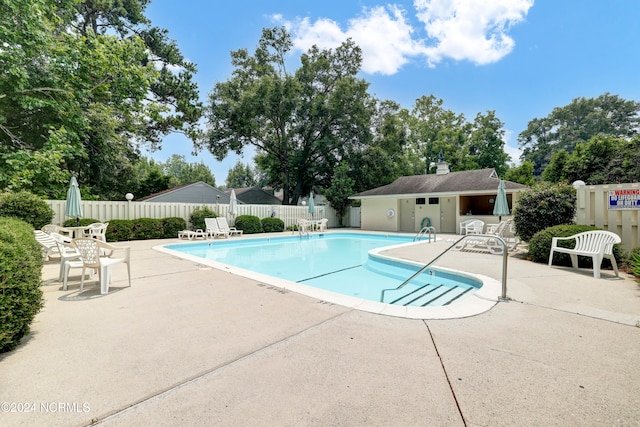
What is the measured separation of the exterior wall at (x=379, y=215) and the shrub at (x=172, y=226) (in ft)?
41.0

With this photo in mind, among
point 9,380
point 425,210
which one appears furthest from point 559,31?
point 9,380

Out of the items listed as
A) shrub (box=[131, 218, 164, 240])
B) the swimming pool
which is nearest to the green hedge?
the swimming pool

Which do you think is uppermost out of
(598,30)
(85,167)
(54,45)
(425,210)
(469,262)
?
(598,30)

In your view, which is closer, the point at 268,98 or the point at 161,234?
the point at 161,234

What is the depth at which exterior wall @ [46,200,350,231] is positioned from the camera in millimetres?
11933

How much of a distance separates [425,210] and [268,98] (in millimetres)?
14553

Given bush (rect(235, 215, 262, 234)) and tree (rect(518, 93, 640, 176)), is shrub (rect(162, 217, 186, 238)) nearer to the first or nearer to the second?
bush (rect(235, 215, 262, 234))

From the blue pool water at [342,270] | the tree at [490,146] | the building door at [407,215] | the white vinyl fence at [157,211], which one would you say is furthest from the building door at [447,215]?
the tree at [490,146]

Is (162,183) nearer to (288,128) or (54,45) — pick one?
(288,128)

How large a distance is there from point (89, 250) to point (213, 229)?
9572 millimetres

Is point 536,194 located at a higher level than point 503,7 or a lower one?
lower

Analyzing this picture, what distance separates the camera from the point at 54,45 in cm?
1088

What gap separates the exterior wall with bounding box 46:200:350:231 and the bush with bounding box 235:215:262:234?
2.52 feet

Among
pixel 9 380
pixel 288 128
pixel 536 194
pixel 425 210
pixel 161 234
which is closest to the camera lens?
pixel 9 380
